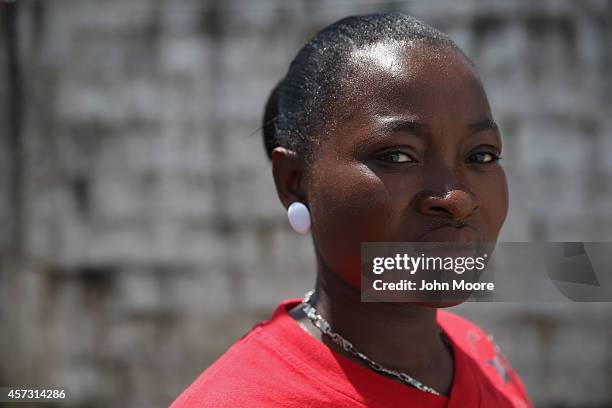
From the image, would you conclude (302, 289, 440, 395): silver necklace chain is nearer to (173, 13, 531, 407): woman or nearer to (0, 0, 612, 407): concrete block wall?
(173, 13, 531, 407): woman

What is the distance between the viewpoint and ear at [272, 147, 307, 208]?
4.25 feet

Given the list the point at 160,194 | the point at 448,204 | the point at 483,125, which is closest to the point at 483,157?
the point at 483,125

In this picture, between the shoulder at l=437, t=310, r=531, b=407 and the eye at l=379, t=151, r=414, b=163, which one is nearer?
the eye at l=379, t=151, r=414, b=163

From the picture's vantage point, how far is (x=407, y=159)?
1.11m

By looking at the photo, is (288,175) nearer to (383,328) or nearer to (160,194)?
(383,328)

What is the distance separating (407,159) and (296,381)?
0.44 m

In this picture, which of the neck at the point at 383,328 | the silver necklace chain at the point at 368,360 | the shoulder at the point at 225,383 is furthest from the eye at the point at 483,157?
the shoulder at the point at 225,383

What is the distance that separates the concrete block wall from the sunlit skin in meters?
2.12

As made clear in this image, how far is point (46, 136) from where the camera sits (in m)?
3.40

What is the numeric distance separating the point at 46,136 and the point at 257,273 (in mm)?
1285

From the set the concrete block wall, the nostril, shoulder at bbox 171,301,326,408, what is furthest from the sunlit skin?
the concrete block wall

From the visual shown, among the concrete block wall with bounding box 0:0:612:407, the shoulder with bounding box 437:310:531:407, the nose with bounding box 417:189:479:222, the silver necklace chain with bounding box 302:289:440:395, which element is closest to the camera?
the nose with bounding box 417:189:479:222

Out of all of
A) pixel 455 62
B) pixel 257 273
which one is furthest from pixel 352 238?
pixel 257 273

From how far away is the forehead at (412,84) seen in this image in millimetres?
1130
